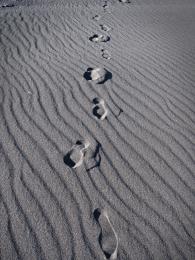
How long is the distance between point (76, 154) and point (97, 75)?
1.52 m

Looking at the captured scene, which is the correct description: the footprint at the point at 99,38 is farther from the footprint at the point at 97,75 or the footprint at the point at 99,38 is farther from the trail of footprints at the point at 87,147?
the footprint at the point at 97,75

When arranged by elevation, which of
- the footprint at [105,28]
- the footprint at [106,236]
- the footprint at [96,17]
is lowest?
the footprint at [106,236]

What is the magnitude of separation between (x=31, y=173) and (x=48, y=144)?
1.21 ft

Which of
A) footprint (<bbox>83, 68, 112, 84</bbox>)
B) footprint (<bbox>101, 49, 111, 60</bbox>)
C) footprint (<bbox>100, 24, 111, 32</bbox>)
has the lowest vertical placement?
footprint (<bbox>83, 68, 112, 84</bbox>)

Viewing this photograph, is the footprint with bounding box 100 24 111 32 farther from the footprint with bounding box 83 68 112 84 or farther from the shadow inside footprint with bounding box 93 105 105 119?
the shadow inside footprint with bounding box 93 105 105 119

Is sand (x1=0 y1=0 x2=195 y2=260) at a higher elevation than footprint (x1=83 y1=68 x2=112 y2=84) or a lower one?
lower

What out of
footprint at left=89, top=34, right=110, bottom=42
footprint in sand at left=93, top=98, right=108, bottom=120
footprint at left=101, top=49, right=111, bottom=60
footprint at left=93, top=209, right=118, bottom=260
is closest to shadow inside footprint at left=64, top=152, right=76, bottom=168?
footprint at left=93, top=209, right=118, bottom=260

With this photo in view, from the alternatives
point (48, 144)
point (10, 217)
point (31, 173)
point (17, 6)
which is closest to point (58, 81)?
point (48, 144)

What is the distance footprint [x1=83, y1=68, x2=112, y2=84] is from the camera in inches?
132

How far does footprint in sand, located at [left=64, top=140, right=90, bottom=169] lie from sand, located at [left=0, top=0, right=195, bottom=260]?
0.12 feet

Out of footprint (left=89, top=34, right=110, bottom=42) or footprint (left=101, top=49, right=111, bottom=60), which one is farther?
footprint (left=89, top=34, right=110, bottom=42)

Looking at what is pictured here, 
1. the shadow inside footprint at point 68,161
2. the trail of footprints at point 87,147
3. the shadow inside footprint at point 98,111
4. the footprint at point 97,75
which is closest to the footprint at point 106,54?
the trail of footprints at point 87,147

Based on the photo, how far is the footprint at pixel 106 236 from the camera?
175 cm

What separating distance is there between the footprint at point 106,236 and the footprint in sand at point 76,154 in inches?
20.0
